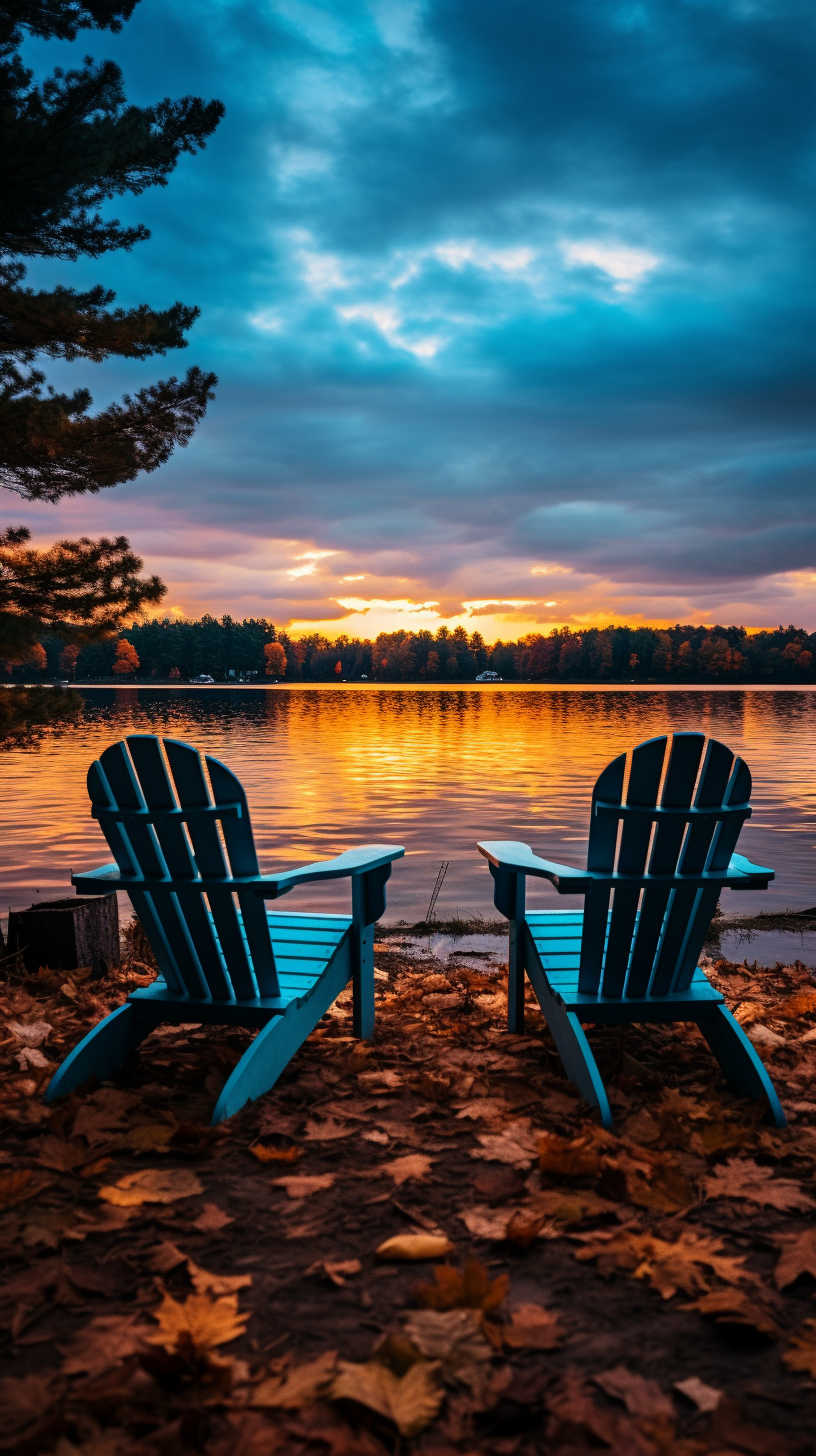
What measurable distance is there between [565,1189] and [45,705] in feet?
15.8

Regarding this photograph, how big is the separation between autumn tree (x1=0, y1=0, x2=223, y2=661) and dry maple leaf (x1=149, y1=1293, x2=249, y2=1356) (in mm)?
5092

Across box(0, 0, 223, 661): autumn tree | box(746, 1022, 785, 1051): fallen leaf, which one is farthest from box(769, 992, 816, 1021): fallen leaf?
box(0, 0, 223, 661): autumn tree

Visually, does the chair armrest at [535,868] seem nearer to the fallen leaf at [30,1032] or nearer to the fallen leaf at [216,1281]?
the fallen leaf at [216,1281]

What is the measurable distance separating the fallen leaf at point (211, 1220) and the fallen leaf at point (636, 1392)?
1.00 m

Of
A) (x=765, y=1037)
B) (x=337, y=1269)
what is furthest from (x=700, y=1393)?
(x=765, y=1037)

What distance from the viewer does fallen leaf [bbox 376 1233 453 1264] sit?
2102mm

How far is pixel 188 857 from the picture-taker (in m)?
3.07

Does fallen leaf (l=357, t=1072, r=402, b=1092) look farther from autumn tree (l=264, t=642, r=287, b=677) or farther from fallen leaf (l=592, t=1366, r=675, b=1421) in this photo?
autumn tree (l=264, t=642, r=287, b=677)

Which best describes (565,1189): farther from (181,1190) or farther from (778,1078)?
(778,1078)

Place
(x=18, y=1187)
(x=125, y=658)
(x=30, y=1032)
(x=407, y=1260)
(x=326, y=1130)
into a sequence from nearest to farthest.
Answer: (x=407, y=1260) < (x=18, y=1187) < (x=326, y=1130) < (x=30, y=1032) < (x=125, y=658)

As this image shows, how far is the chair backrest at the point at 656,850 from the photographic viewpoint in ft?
9.85

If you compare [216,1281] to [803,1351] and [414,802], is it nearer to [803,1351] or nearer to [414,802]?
[803,1351]

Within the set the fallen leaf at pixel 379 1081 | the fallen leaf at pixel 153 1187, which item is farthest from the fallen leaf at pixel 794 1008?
the fallen leaf at pixel 153 1187

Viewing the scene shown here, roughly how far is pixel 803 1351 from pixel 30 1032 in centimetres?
300
